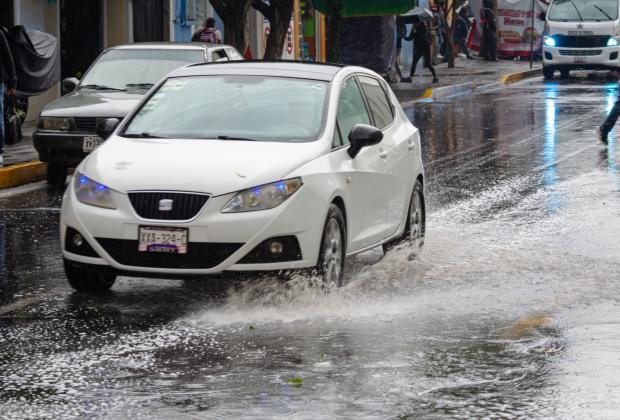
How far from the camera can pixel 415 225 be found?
10.8 metres

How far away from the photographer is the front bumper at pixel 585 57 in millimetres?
38719

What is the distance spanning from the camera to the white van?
3878 centimetres

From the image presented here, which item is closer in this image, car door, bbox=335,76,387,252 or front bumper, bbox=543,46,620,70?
car door, bbox=335,76,387,252

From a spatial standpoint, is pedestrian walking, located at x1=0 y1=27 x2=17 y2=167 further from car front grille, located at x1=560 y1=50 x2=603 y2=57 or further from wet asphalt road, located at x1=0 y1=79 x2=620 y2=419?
car front grille, located at x1=560 y1=50 x2=603 y2=57

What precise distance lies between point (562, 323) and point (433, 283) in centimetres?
160

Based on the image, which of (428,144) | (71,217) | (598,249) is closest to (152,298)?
(71,217)

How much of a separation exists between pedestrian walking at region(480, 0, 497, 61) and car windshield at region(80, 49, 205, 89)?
1280 inches

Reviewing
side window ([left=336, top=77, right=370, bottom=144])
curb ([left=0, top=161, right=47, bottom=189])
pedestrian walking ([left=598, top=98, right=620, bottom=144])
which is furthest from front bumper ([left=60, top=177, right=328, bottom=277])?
pedestrian walking ([left=598, top=98, right=620, bottom=144])

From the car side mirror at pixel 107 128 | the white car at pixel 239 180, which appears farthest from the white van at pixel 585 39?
the car side mirror at pixel 107 128

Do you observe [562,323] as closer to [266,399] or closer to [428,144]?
[266,399]

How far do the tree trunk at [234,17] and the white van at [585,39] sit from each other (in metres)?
14.4

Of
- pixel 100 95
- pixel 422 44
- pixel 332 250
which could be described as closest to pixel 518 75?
pixel 422 44

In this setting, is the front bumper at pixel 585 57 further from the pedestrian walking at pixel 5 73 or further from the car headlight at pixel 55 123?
the car headlight at pixel 55 123

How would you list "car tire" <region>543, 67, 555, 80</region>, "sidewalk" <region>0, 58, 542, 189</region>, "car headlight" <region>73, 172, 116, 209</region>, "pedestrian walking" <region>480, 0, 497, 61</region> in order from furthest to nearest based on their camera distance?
"pedestrian walking" <region>480, 0, 497, 61</region>
"car tire" <region>543, 67, 555, 80</region>
"sidewalk" <region>0, 58, 542, 189</region>
"car headlight" <region>73, 172, 116, 209</region>
